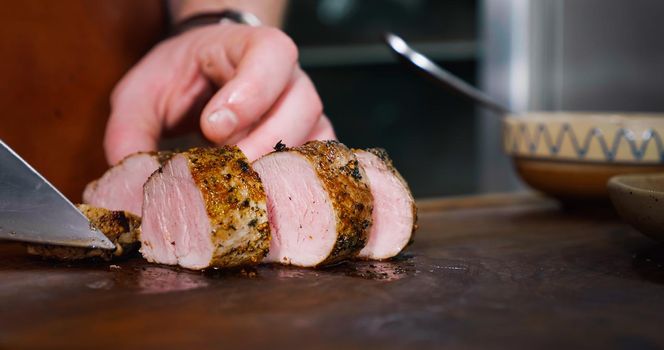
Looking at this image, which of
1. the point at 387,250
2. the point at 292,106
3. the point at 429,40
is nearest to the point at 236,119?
the point at 292,106

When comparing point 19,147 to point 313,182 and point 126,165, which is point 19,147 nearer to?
point 126,165

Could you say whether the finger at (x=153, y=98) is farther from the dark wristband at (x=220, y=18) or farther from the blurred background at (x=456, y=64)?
the blurred background at (x=456, y=64)

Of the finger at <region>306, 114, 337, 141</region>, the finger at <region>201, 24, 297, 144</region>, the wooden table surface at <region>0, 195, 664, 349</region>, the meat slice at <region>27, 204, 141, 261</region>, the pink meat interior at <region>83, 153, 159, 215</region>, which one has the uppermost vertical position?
the finger at <region>201, 24, 297, 144</region>

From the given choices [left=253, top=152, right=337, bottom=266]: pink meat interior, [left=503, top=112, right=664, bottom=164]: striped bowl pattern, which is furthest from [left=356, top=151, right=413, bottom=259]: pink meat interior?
[left=503, top=112, right=664, bottom=164]: striped bowl pattern

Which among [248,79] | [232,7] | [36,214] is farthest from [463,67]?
[36,214]

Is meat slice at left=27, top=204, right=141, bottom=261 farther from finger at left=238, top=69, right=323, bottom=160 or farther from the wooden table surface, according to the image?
finger at left=238, top=69, right=323, bottom=160

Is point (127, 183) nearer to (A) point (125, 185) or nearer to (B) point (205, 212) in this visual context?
(A) point (125, 185)
